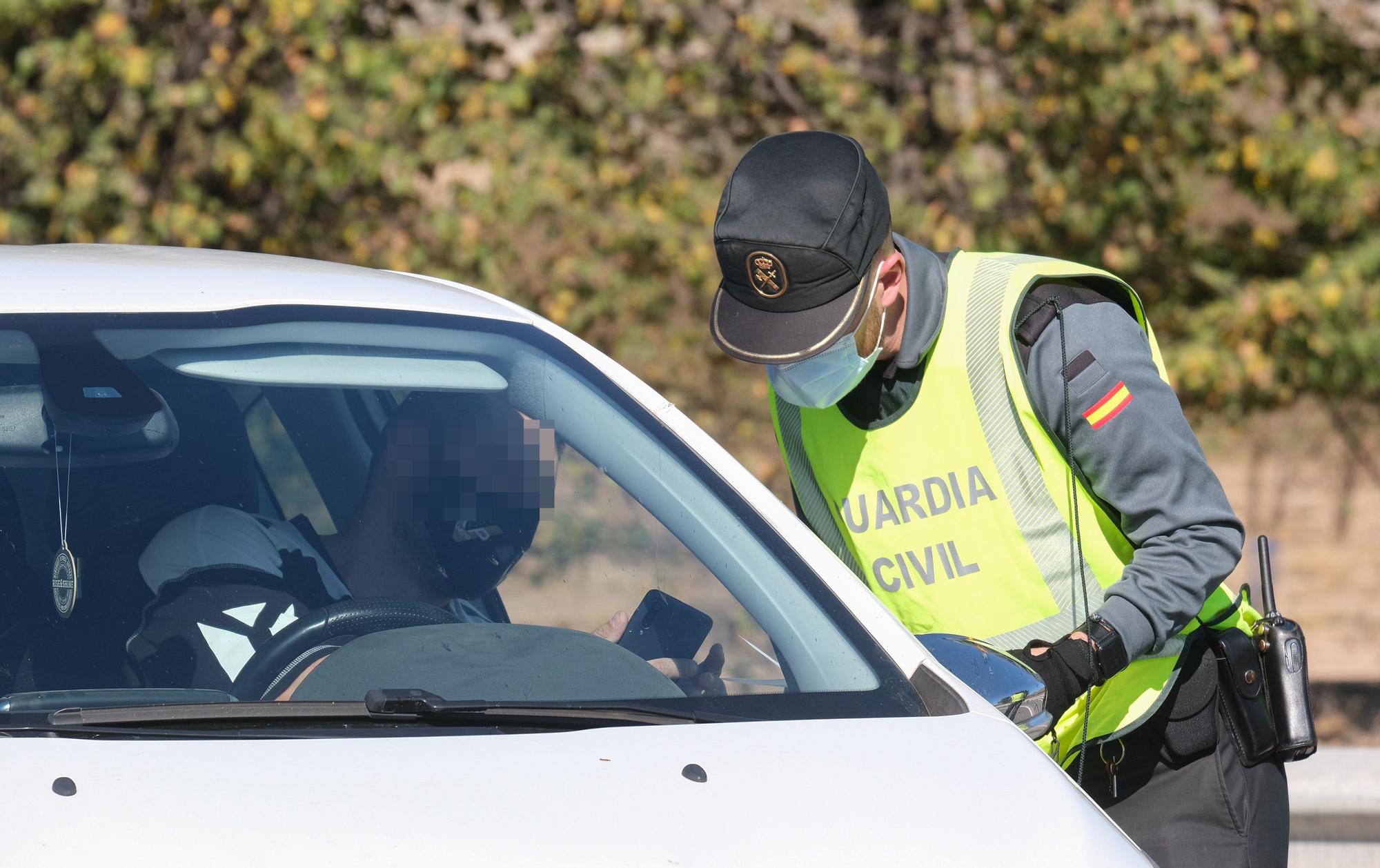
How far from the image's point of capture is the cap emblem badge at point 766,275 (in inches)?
83.1

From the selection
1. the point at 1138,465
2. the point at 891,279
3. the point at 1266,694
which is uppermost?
the point at 891,279

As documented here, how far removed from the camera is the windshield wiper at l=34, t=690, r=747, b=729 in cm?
155

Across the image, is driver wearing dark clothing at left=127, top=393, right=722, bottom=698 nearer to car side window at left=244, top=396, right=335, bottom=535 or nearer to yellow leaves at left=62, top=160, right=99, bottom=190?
car side window at left=244, top=396, right=335, bottom=535

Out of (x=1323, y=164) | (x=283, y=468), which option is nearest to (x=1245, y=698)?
(x=283, y=468)

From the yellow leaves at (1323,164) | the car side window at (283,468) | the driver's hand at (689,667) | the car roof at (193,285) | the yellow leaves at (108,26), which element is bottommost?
the driver's hand at (689,667)

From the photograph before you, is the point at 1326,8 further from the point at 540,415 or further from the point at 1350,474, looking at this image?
the point at 1350,474

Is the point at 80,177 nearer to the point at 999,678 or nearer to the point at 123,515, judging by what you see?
the point at 123,515

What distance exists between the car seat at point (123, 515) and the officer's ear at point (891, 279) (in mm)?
881

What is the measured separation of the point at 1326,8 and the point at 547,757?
4.94 meters

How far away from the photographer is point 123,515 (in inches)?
72.8

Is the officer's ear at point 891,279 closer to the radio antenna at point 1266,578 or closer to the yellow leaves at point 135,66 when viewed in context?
the radio antenna at point 1266,578

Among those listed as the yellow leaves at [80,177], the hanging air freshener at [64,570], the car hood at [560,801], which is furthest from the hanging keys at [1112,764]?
the yellow leaves at [80,177]

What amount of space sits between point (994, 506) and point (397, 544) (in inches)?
32.1

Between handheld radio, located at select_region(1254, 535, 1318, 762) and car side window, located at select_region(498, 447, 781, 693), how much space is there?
0.79 meters
